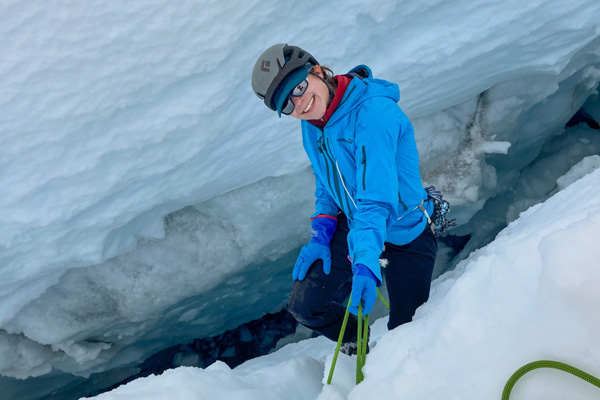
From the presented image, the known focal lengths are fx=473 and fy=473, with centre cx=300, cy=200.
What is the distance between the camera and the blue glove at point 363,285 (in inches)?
68.0

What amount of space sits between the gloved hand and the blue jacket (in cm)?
16

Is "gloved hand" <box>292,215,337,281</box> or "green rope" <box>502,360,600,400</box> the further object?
"gloved hand" <box>292,215,337,281</box>

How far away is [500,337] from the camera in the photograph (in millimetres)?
1215

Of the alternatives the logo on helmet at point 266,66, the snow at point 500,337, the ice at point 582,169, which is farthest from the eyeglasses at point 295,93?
the ice at point 582,169

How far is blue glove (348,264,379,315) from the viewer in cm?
173

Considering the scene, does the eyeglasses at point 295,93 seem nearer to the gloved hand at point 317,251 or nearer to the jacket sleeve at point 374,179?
the jacket sleeve at point 374,179

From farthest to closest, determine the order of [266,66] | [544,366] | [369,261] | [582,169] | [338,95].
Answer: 1. [582,169]
2. [338,95]
3. [266,66]
4. [369,261]
5. [544,366]

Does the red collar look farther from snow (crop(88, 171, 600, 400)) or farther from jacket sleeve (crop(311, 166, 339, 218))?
snow (crop(88, 171, 600, 400))

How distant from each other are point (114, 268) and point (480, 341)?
2753 millimetres

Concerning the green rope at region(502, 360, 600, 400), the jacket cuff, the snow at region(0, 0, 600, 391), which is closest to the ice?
the snow at region(0, 0, 600, 391)

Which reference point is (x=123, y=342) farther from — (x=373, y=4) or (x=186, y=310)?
(x=373, y=4)

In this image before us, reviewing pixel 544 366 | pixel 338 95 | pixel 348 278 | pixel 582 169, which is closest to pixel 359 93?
pixel 338 95

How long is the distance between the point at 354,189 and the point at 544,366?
1132mm

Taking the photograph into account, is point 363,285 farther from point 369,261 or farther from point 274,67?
point 274,67
